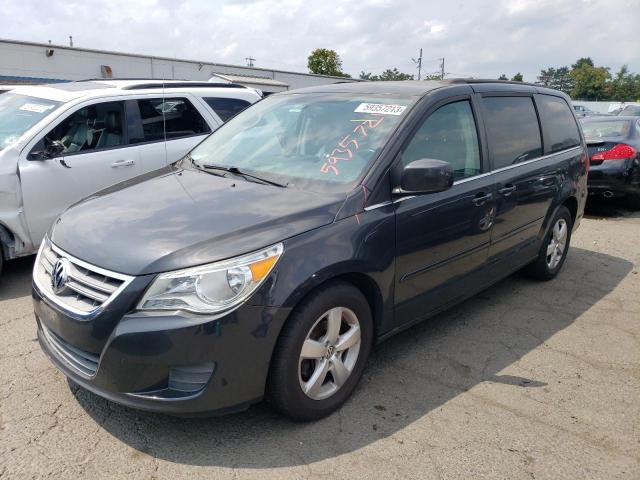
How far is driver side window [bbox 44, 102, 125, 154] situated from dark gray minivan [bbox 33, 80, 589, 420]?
1.73m

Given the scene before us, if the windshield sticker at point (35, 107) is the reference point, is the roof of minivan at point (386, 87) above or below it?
above

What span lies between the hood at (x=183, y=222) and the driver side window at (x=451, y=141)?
0.73m

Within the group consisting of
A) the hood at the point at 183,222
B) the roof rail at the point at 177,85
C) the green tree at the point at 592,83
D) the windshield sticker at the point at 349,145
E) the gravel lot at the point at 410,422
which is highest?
the green tree at the point at 592,83

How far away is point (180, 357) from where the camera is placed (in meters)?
2.32

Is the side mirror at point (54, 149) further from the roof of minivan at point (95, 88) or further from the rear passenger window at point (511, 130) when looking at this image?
the rear passenger window at point (511, 130)

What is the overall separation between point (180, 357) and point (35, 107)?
391 cm

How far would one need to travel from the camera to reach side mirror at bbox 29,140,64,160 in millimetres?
4707

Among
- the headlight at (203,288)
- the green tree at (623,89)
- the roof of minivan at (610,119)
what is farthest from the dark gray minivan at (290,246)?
the green tree at (623,89)

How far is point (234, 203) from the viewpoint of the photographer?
112 inches

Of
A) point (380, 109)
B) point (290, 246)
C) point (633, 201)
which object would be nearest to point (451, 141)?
point (380, 109)

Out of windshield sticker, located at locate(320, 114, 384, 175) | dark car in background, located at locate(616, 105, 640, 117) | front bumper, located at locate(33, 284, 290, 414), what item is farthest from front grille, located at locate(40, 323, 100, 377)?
dark car in background, located at locate(616, 105, 640, 117)

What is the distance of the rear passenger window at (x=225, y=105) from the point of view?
6139mm

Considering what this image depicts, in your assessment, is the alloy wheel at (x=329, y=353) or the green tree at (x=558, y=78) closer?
the alloy wheel at (x=329, y=353)

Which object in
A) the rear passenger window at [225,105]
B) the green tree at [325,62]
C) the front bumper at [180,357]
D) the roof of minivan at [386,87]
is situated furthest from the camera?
the green tree at [325,62]
